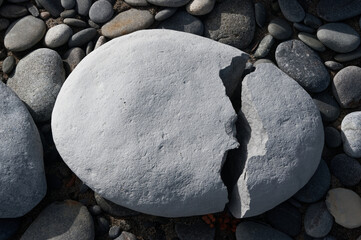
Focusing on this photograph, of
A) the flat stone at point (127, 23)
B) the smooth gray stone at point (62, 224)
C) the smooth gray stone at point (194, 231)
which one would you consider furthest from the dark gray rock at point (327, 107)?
the smooth gray stone at point (62, 224)

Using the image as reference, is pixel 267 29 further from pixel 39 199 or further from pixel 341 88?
pixel 39 199

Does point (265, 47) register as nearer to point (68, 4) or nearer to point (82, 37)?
point (82, 37)

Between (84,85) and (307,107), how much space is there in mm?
1434

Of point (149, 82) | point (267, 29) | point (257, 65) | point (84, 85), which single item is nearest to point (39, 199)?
point (84, 85)

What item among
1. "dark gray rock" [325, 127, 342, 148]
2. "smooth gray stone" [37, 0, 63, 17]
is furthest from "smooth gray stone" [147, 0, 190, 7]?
"dark gray rock" [325, 127, 342, 148]

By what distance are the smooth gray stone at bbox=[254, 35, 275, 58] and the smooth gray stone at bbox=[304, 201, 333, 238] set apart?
1119 millimetres

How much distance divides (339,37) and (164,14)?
4.17 ft

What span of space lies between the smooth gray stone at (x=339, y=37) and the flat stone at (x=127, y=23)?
1.26m

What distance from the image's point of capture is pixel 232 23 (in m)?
3.15

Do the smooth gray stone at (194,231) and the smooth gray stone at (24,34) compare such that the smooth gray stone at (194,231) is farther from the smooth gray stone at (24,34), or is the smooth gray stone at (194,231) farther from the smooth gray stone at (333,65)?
the smooth gray stone at (24,34)

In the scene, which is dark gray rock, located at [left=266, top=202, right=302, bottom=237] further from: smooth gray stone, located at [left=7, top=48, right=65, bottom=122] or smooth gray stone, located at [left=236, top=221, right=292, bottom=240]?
smooth gray stone, located at [left=7, top=48, right=65, bottom=122]

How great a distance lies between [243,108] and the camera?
2762 millimetres

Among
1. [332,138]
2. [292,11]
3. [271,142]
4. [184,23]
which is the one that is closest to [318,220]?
[332,138]

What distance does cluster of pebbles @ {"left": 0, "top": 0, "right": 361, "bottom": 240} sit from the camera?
102 inches
